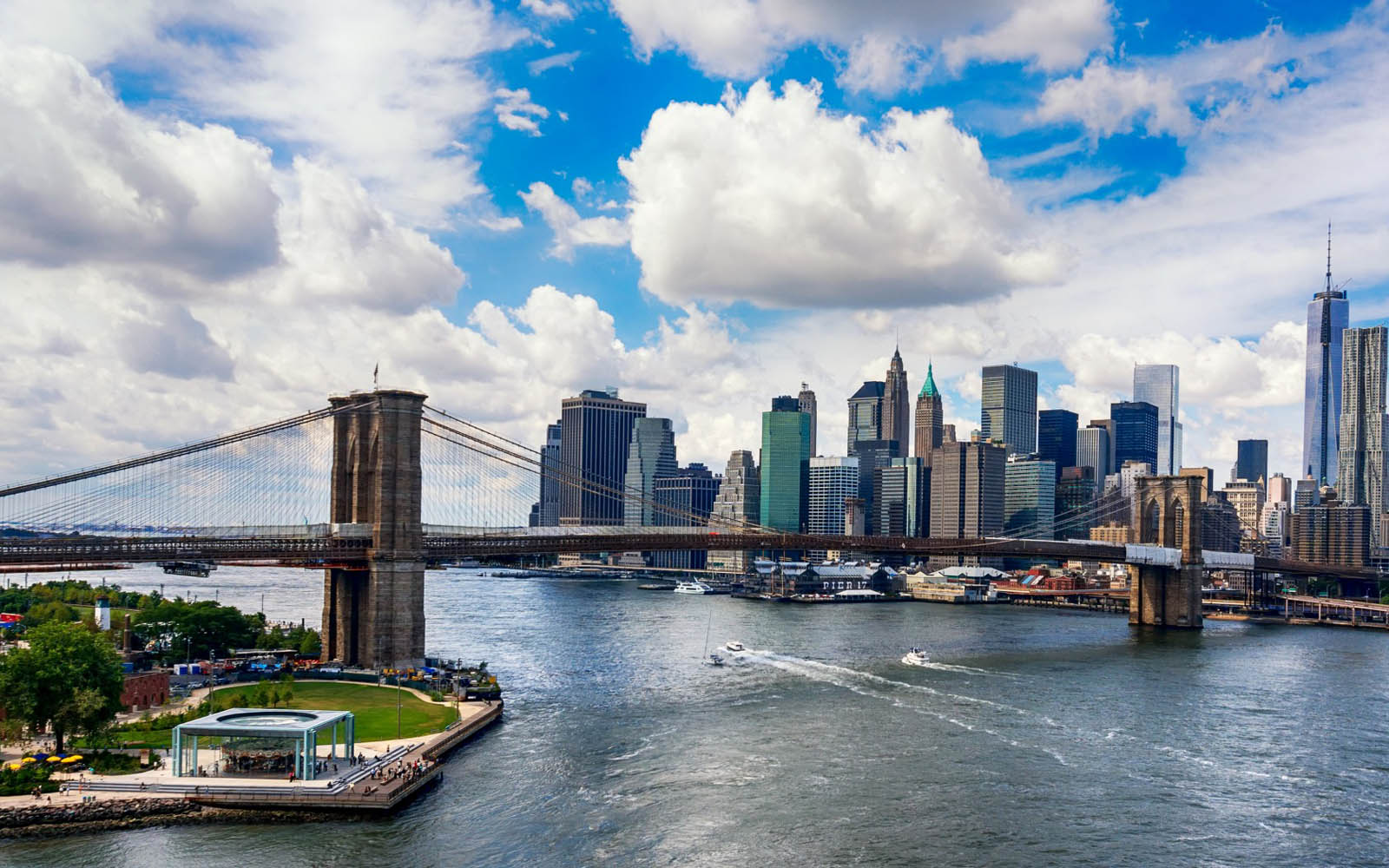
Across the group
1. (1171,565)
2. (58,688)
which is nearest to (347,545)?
(58,688)

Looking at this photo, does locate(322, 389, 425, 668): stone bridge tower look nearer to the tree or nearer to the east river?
the east river

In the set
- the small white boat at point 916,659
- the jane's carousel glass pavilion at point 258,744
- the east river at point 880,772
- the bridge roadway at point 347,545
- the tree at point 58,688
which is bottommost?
the small white boat at point 916,659

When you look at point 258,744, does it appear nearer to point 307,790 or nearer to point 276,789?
point 276,789

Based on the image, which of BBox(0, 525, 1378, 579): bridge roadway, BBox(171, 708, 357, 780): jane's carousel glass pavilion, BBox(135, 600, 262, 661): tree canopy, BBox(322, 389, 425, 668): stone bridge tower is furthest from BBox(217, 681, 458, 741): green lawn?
BBox(135, 600, 262, 661): tree canopy

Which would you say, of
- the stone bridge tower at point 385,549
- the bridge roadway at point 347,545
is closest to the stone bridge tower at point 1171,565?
the bridge roadway at point 347,545

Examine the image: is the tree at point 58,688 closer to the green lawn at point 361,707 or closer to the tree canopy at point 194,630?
the green lawn at point 361,707

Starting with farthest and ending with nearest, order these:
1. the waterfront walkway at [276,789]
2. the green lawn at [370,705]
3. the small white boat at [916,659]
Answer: the small white boat at [916,659] → the green lawn at [370,705] → the waterfront walkway at [276,789]

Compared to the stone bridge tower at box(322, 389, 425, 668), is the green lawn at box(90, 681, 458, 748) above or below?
below
